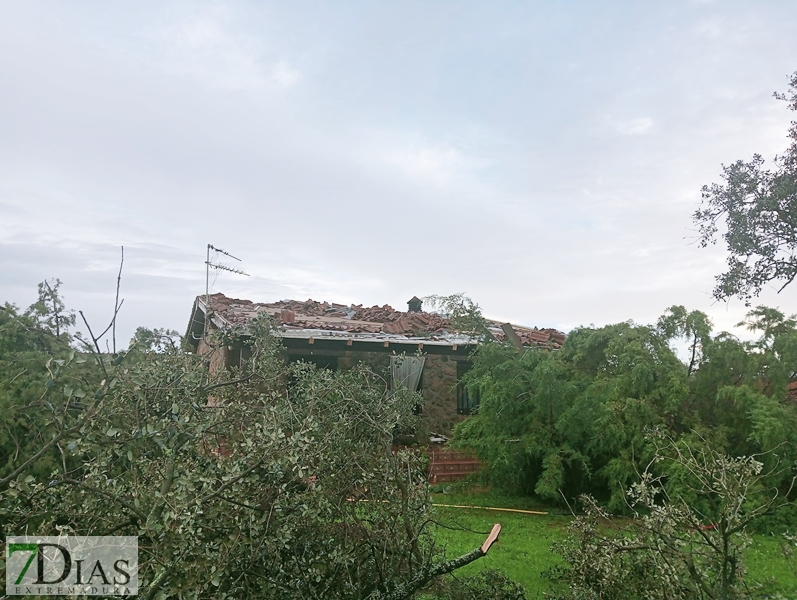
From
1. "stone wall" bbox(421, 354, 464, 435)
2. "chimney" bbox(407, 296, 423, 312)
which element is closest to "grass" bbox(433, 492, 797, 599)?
"stone wall" bbox(421, 354, 464, 435)

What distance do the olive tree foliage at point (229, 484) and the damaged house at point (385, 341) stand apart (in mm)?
6610

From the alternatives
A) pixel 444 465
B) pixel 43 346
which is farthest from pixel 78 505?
pixel 444 465

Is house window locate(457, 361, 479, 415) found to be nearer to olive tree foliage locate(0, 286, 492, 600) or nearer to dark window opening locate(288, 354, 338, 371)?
dark window opening locate(288, 354, 338, 371)

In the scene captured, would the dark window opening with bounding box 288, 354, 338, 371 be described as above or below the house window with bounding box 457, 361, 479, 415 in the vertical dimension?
above

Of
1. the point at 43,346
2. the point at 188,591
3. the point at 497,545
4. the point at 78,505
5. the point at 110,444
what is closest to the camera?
the point at 188,591

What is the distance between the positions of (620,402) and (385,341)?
15.5ft

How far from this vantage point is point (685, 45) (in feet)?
30.2

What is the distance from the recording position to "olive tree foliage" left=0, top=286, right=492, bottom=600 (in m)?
2.75

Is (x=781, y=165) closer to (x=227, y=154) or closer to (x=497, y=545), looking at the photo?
(x=497, y=545)

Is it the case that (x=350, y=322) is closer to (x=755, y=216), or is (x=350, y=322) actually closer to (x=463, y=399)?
(x=463, y=399)

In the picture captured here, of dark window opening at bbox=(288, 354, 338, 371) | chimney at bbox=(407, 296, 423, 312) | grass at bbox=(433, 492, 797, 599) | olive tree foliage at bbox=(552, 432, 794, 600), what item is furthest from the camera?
chimney at bbox=(407, 296, 423, 312)

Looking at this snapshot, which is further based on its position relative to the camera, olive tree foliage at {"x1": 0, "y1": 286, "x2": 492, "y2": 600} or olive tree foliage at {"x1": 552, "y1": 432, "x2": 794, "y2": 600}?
olive tree foliage at {"x1": 552, "y1": 432, "x2": 794, "y2": 600}

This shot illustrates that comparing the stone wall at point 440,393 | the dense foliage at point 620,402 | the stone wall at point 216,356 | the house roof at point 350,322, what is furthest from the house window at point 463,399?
the stone wall at point 216,356

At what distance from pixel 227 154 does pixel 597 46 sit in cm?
644
